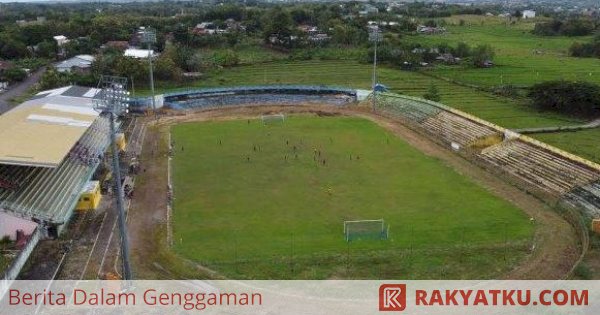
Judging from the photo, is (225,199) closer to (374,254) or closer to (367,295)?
(374,254)

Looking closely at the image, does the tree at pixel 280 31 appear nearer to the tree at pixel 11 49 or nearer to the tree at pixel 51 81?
the tree at pixel 11 49

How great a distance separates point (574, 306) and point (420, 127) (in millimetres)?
32004

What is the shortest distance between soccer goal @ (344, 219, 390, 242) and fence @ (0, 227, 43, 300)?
15586 mm

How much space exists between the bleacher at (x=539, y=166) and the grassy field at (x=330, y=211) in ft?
14.4

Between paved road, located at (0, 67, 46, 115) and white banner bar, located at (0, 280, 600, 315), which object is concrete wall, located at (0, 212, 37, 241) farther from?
paved road, located at (0, 67, 46, 115)

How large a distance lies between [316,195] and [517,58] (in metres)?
66.4

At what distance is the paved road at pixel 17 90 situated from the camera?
198 feet

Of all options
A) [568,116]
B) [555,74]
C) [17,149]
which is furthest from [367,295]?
[555,74]

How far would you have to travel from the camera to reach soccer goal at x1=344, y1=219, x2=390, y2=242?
29.2 m

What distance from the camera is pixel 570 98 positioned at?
56.7 meters

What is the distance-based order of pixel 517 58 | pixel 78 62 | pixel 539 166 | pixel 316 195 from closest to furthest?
pixel 316 195 → pixel 539 166 → pixel 78 62 → pixel 517 58

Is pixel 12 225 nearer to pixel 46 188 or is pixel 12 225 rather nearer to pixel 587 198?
pixel 46 188

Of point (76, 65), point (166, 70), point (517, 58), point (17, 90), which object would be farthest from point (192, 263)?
point (517, 58)

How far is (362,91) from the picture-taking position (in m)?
67.1
